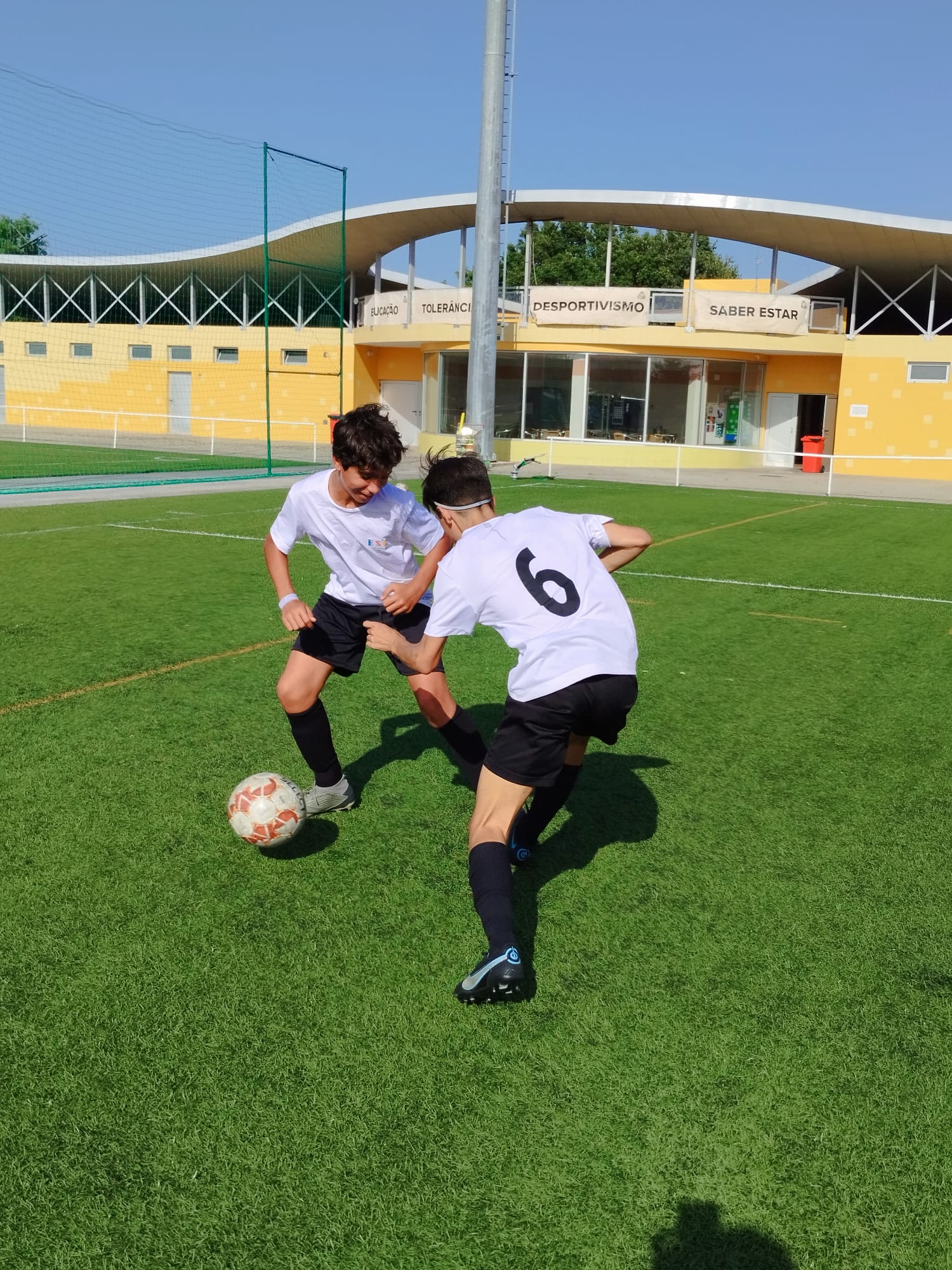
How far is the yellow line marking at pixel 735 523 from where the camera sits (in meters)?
15.7

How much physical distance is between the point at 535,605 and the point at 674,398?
107ft

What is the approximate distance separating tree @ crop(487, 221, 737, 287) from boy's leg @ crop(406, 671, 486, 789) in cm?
6692

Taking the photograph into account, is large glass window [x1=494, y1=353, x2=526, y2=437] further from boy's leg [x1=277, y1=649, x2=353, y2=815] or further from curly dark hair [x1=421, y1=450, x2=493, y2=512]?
curly dark hair [x1=421, y1=450, x2=493, y2=512]

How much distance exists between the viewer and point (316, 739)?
15.9 ft

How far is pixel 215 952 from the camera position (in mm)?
3775

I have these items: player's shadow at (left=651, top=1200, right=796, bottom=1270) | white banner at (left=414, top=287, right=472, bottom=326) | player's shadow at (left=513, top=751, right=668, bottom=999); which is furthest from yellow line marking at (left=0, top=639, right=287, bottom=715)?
white banner at (left=414, top=287, right=472, bottom=326)

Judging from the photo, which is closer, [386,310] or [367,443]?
[367,443]

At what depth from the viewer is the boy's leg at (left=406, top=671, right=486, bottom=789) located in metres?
4.61

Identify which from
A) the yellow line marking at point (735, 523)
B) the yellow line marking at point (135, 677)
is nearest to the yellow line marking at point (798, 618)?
the yellow line marking at point (135, 677)

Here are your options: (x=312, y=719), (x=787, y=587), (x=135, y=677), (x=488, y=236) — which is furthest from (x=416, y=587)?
(x=488, y=236)

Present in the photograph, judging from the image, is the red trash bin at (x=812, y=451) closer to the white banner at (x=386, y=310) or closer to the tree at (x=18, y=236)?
the white banner at (x=386, y=310)

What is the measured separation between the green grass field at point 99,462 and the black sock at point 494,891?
66.0ft

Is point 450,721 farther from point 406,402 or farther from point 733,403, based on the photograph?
point 406,402

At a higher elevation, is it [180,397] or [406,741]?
[180,397]
